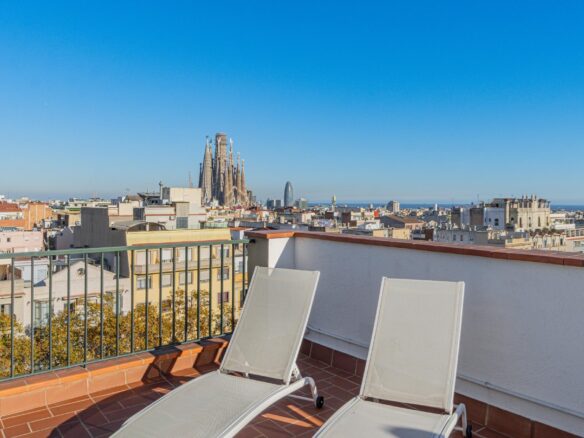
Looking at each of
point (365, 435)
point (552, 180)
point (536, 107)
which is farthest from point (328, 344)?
point (552, 180)

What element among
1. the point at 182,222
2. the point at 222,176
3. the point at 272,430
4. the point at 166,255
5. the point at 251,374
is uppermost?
the point at 222,176

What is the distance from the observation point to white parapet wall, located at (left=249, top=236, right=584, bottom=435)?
2.30m

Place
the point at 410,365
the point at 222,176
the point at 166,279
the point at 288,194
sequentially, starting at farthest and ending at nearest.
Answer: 1. the point at 288,194
2. the point at 222,176
3. the point at 166,279
4. the point at 410,365

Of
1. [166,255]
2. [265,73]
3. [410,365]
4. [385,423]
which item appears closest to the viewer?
[385,423]

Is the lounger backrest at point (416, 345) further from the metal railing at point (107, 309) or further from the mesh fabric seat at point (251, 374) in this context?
the metal railing at point (107, 309)

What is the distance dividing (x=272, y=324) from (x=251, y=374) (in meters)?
0.33

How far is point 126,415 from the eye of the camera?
106 inches

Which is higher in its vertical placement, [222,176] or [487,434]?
[222,176]

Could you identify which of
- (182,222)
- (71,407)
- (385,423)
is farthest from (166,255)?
(385,423)

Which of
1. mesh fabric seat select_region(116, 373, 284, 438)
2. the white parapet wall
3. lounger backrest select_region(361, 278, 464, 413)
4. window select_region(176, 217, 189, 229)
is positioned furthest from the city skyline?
lounger backrest select_region(361, 278, 464, 413)

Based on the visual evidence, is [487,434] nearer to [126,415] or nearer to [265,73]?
[126,415]

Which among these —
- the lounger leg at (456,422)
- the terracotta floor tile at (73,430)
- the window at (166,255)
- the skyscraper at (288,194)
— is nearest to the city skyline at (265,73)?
the window at (166,255)

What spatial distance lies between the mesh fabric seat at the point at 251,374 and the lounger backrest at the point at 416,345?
47 cm

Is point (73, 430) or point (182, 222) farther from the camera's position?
point (182, 222)
